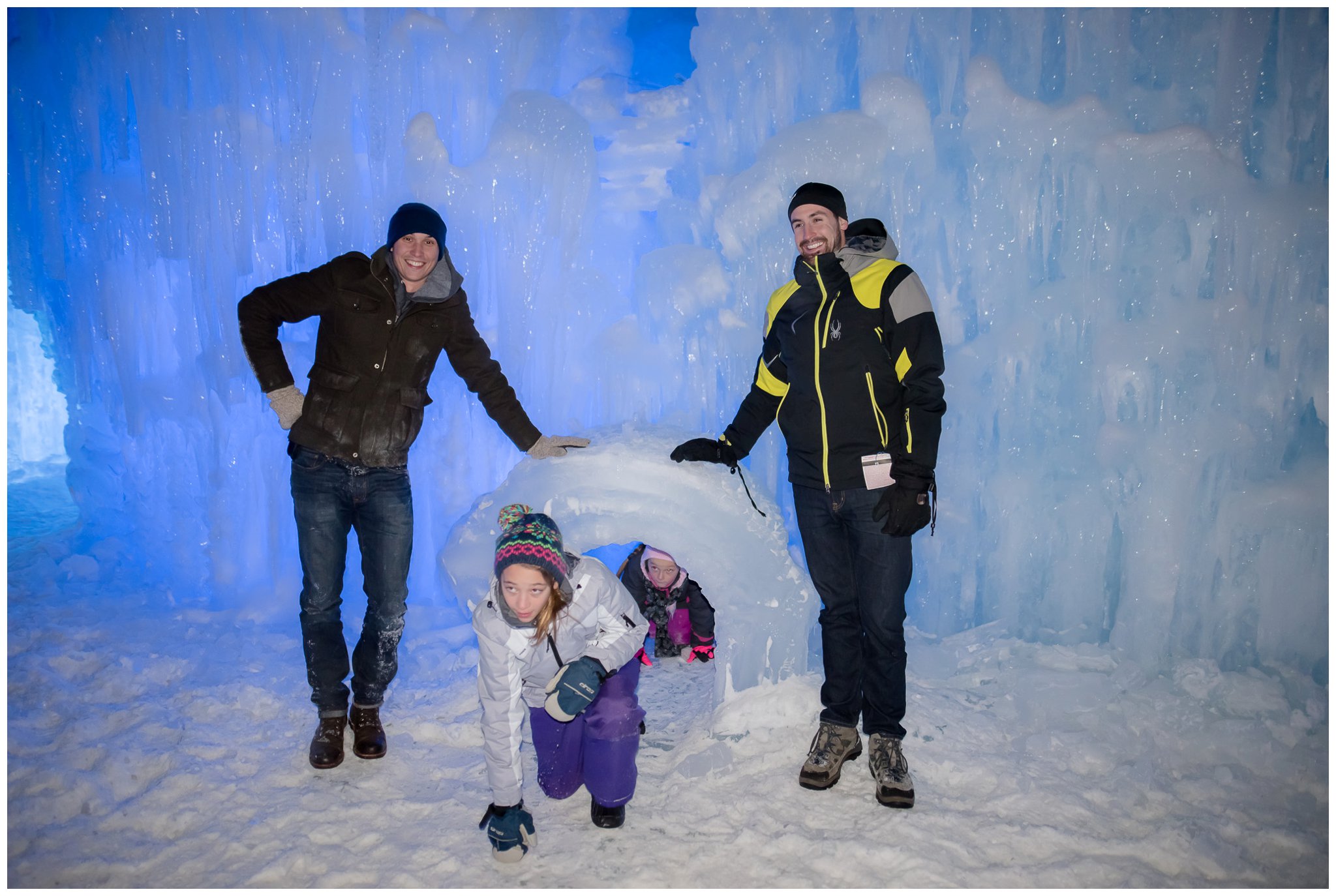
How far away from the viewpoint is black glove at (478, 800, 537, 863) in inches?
84.8

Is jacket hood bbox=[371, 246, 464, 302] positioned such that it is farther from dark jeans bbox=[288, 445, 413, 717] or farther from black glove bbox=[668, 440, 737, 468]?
black glove bbox=[668, 440, 737, 468]

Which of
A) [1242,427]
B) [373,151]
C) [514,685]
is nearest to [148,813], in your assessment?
[514,685]

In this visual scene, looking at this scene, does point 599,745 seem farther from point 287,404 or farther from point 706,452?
point 287,404

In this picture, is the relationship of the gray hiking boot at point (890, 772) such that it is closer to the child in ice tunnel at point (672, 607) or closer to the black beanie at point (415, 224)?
the child in ice tunnel at point (672, 607)

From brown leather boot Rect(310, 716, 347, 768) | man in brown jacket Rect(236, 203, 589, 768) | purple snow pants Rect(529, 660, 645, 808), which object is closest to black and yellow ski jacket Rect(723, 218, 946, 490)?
purple snow pants Rect(529, 660, 645, 808)

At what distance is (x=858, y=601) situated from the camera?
2.52 m

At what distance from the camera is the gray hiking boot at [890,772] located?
2.39m

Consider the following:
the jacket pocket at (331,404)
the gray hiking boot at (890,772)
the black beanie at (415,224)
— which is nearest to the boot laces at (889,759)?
the gray hiking boot at (890,772)

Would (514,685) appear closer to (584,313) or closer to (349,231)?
(584,313)

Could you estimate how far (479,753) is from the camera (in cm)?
285

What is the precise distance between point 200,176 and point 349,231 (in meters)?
0.99

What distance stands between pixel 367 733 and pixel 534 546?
3.79 ft

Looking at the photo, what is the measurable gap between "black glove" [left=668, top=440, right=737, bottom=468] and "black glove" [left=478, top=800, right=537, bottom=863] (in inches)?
49.0

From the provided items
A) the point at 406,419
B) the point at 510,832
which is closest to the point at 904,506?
the point at 510,832
